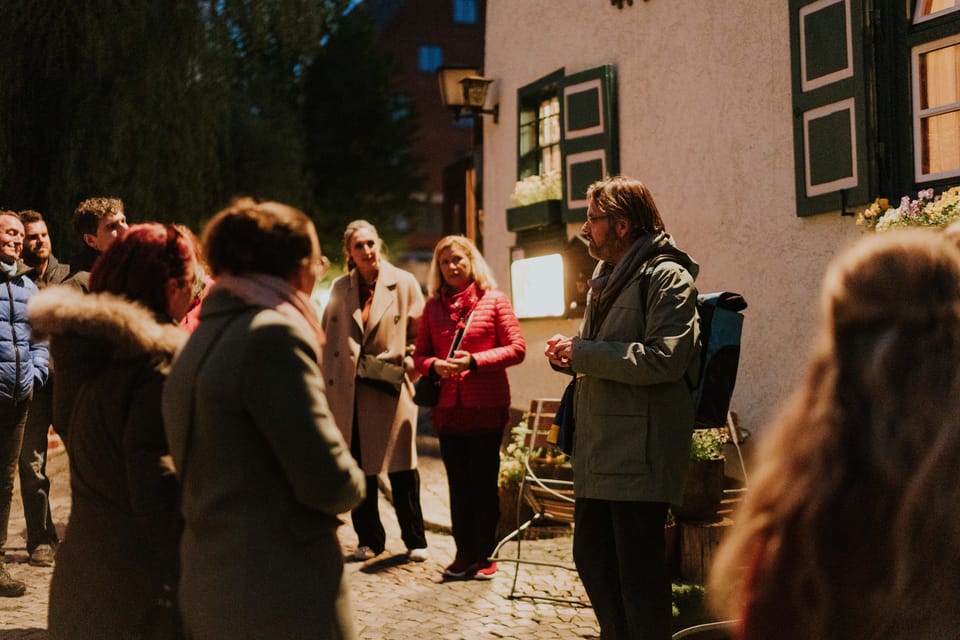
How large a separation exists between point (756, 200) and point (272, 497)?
5.74 metres

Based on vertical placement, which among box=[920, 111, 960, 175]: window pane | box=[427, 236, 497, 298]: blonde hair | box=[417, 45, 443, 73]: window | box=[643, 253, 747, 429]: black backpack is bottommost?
box=[643, 253, 747, 429]: black backpack

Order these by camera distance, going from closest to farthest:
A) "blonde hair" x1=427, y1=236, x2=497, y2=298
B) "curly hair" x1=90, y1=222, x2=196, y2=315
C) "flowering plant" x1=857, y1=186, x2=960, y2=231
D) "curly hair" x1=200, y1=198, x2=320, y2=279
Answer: "curly hair" x1=200, y1=198, x2=320, y2=279
"curly hair" x1=90, y1=222, x2=196, y2=315
"flowering plant" x1=857, y1=186, x2=960, y2=231
"blonde hair" x1=427, y1=236, x2=497, y2=298

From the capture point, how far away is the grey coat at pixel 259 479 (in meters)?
2.54

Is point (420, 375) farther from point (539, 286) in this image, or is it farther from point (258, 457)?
point (258, 457)

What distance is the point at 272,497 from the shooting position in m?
2.58

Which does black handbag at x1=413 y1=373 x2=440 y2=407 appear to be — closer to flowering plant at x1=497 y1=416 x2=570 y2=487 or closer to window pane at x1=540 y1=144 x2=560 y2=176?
flowering plant at x1=497 y1=416 x2=570 y2=487

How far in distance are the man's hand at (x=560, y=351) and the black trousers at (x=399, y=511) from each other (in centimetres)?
267

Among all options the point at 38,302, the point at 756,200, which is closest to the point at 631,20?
the point at 756,200

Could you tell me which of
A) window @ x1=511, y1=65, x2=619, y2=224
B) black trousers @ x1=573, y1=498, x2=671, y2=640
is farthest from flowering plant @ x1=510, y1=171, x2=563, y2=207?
black trousers @ x1=573, y1=498, x2=671, y2=640

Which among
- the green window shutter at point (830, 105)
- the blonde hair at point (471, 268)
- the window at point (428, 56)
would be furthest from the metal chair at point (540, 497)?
the window at point (428, 56)

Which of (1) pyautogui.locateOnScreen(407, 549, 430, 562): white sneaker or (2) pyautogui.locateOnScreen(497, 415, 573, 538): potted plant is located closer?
(1) pyautogui.locateOnScreen(407, 549, 430, 562): white sneaker

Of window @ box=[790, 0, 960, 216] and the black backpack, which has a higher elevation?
window @ box=[790, 0, 960, 216]

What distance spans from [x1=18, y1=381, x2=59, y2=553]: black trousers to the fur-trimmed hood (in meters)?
3.88

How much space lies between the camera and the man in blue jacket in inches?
241
